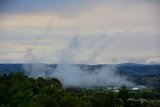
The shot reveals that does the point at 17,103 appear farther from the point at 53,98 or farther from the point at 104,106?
the point at 104,106

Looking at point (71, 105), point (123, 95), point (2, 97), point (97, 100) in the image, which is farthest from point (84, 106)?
point (123, 95)

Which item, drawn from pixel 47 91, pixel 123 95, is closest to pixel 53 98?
pixel 47 91

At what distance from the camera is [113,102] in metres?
93.3

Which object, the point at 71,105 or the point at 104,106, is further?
the point at 104,106

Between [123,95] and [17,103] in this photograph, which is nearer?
[17,103]

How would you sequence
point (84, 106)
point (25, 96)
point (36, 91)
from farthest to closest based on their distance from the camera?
point (36, 91), point (25, 96), point (84, 106)

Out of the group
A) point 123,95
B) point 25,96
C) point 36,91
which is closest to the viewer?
point 25,96

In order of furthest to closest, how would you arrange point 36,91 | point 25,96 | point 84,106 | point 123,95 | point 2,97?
point 123,95 < point 36,91 < point 2,97 < point 25,96 < point 84,106

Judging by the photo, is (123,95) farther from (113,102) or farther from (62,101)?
(62,101)

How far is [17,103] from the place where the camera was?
87.1m

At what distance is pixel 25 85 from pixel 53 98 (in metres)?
17.7

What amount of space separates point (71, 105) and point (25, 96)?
10.7 metres

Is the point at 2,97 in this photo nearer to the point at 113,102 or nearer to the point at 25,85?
the point at 25,85

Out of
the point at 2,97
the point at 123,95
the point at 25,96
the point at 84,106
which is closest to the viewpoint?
the point at 84,106
